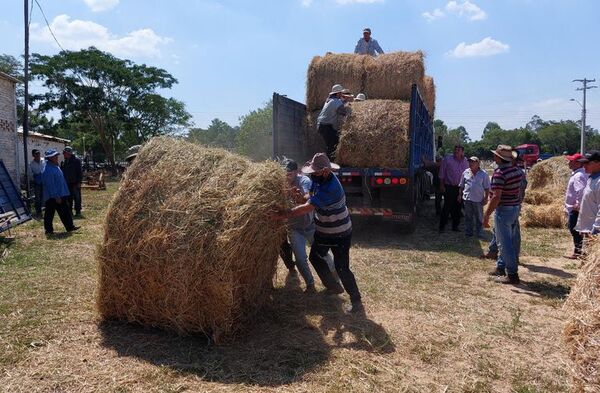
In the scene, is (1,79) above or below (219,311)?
above

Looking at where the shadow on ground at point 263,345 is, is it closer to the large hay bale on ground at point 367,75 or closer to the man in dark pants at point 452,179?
the man in dark pants at point 452,179

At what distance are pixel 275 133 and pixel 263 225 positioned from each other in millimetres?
5187

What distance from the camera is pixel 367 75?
10.4 metres

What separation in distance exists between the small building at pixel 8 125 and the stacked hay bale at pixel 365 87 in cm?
1065

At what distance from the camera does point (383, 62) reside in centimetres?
1028

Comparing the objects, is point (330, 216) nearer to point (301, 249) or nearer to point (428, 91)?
point (301, 249)

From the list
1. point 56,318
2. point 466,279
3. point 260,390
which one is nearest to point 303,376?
point 260,390

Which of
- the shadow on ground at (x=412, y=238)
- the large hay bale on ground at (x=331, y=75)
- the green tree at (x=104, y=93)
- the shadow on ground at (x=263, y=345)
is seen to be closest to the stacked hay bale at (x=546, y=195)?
the shadow on ground at (x=412, y=238)

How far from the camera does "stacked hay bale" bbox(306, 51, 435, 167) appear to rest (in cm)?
869

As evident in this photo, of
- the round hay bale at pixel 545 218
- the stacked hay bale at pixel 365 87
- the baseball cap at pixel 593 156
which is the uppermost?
the stacked hay bale at pixel 365 87

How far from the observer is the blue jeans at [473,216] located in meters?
8.91

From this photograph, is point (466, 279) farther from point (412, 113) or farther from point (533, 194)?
point (533, 194)

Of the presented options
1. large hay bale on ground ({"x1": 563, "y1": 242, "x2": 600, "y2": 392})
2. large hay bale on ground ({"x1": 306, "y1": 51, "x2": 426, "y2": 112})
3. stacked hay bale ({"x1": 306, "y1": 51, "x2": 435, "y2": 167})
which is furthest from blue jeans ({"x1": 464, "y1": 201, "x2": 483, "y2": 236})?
large hay bale on ground ({"x1": 563, "y1": 242, "x2": 600, "y2": 392})

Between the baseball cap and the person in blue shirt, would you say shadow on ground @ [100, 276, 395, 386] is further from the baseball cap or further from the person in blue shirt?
the person in blue shirt
